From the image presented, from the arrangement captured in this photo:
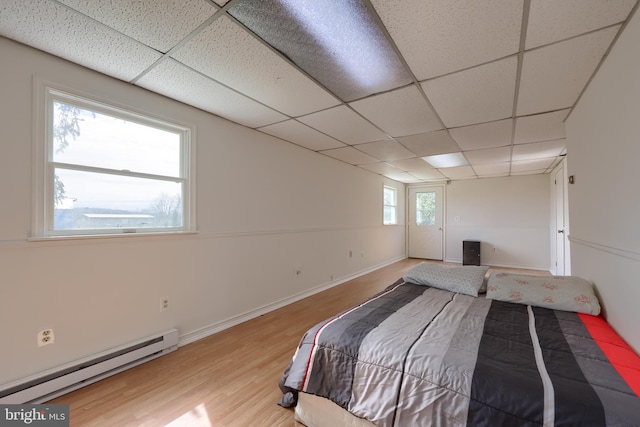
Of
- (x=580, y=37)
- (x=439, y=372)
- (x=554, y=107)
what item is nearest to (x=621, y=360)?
(x=439, y=372)

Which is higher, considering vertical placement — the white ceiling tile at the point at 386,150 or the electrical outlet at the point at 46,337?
the white ceiling tile at the point at 386,150

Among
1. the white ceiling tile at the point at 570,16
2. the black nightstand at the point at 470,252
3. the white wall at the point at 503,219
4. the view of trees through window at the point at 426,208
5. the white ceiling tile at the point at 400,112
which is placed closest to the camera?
the white ceiling tile at the point at 570,16

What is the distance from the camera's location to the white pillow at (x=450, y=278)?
2316 millimetres

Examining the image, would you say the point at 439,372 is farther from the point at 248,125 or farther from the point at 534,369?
the point at 248,125

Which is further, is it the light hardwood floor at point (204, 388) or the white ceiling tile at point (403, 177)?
the white ceiling tile at point (403, 177)

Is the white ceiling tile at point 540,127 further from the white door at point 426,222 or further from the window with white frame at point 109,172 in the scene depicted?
the white door at point 426,222

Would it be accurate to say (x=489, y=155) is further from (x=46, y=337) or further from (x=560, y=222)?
(x=46, y=337)

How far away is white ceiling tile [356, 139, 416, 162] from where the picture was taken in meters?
3.69

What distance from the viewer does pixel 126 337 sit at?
2.13 metres

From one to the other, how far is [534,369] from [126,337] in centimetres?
272

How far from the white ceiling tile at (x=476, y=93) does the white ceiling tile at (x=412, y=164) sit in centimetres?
184

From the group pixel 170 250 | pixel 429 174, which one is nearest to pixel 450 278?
pixel 170 250

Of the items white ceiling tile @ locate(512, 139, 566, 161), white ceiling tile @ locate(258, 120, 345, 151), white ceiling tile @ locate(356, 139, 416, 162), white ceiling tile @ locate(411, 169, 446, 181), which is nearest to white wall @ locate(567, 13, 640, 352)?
white ceiling tile @ locate(512, 139, 566, 161)

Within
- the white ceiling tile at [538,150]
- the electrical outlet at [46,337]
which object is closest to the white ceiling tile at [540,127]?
the white ceiling tile at [538,150]
